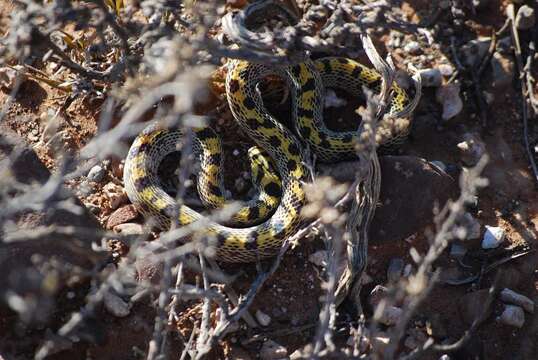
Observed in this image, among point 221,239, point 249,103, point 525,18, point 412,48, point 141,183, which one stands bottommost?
point 221,239

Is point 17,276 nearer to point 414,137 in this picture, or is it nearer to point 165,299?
point 165,299

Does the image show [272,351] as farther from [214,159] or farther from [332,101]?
[332,101]

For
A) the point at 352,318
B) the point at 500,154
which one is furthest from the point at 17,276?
the point at 500,154

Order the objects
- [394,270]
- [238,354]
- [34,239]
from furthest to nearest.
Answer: [394,270] → [238,354] → [34,239]

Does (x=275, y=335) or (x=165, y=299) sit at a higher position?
(x=165, y=299)

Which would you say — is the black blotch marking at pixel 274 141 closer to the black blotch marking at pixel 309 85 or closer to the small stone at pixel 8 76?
the black blotch marking at pixel 309 85

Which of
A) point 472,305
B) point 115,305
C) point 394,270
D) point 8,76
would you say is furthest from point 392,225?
point 8,76

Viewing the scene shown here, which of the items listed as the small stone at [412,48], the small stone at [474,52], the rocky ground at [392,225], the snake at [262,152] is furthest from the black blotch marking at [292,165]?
the small stone at [474,52]
